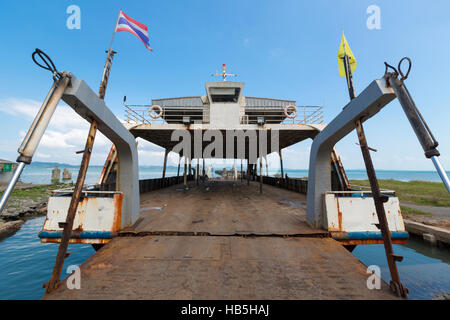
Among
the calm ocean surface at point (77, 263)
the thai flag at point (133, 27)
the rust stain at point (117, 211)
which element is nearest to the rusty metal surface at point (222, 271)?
the rust stain at point (117, 211)

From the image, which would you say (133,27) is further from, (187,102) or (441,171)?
(187,102)

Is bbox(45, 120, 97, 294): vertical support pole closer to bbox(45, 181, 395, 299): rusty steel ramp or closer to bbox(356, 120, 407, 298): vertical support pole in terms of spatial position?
bbox(45, 181, 395, 299): rusty steel ramp

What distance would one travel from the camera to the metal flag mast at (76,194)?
3080 mm

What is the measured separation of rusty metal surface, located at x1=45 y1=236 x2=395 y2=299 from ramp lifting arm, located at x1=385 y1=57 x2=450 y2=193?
2.15m

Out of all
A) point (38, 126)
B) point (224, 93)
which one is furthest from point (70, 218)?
point (224, 93)

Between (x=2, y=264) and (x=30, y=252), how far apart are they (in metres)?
1.04

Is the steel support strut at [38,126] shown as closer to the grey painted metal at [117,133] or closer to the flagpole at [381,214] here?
the grey painted metal at [117,133]

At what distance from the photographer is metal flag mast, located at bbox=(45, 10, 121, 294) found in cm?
308

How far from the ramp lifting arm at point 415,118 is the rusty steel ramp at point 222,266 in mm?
2157

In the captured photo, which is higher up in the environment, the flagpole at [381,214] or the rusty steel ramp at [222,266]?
the flagpole at [381,214]

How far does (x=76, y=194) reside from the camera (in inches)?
138

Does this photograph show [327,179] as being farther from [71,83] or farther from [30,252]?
[30,252]

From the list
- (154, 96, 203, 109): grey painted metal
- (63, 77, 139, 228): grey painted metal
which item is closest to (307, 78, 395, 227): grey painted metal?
(63, 77, 139, 228): grey painted metal
